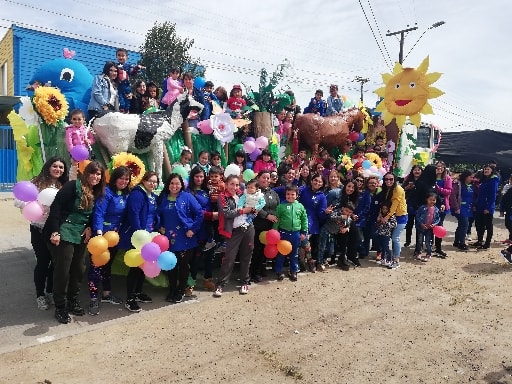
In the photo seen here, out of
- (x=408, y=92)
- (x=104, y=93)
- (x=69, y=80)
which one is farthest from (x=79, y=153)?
(x=408, y=92)

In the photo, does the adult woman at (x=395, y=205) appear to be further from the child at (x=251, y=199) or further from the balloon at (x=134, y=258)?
the balloon at (x=134, y=258)

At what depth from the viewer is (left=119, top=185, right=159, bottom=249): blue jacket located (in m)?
4.24

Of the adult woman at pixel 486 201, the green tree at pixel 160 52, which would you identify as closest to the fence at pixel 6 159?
the green tree at pixel 160 52

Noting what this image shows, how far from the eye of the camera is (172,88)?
648 cm

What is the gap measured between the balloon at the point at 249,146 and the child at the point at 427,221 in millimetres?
3083

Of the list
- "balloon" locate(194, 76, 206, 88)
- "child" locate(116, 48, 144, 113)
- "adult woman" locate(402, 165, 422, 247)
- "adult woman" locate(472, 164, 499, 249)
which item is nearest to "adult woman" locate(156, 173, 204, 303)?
"child" locate(116, 48, 144, 113)

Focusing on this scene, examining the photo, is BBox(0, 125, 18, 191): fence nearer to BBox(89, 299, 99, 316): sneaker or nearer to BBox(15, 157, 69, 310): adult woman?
BBox(15, 157, 69, 310): adult woman

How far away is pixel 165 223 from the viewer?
14.6 ft

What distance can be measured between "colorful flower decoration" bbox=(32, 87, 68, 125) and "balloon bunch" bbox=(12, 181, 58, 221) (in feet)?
3.83

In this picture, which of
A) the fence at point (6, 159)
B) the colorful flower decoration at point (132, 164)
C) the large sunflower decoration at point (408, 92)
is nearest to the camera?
the colorful flower decoration at point (132, 164)

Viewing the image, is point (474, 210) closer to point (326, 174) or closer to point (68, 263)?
point (326, 174)

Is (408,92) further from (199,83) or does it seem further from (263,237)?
(263,237)

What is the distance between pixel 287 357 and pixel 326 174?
3.94 metres

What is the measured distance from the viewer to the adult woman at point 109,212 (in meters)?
4.01
